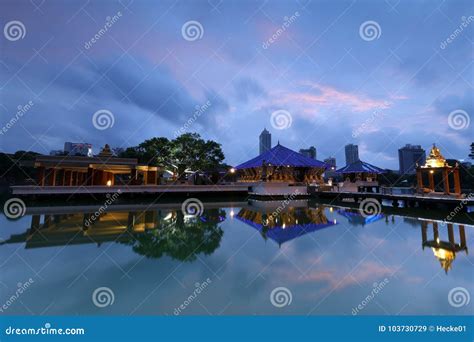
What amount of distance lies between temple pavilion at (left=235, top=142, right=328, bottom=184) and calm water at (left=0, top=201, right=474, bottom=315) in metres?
15.8

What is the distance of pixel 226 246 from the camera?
6.81 metres

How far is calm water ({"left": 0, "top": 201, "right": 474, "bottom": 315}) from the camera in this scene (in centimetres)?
381

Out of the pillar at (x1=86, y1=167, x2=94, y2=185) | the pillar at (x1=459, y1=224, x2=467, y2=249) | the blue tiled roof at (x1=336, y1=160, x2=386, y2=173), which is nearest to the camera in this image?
the pillar at (x1=459, y1=224, x2=467, y2=249)

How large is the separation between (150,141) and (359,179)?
27.8 m

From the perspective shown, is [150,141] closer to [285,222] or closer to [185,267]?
[285,222]

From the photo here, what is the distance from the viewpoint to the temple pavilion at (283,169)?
80.3 feet

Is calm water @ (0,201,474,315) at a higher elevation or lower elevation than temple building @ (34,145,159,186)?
lower

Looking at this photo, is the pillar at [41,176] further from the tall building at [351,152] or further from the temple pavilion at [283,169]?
the tall building at [351,152]

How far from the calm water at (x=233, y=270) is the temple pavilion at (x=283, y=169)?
51.7 feet

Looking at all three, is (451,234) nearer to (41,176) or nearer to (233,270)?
(233,270)

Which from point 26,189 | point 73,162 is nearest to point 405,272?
point 73,162

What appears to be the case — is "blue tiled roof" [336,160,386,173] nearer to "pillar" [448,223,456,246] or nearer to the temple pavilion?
the temple pavilion

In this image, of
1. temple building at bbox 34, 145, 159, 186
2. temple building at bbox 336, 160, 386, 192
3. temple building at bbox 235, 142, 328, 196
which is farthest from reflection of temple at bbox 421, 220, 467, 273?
temple building at bbox 34, 145, 159, 186

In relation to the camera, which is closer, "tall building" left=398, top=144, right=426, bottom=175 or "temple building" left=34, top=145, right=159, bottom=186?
"temple building" left=34, top=145, right=159, bottom=186
